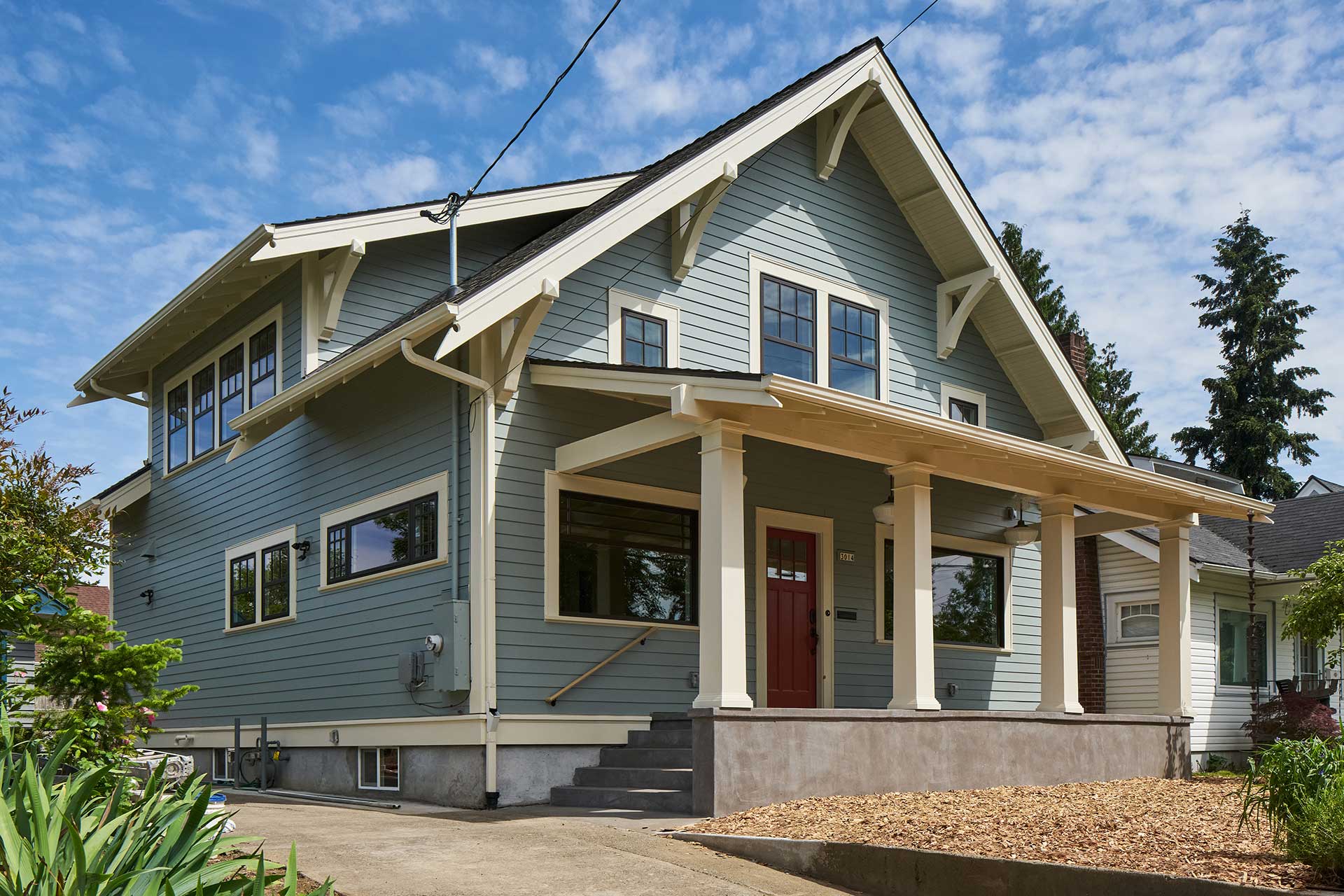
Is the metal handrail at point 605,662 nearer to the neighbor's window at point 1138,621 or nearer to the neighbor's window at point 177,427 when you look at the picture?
the neighbor's window at point 177,427

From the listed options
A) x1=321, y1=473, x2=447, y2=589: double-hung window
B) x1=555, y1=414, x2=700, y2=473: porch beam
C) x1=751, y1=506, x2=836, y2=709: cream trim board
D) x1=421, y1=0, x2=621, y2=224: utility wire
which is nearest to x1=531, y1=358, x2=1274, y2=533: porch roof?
x1=555, y1=414, x2=700, y2=473: porch beam

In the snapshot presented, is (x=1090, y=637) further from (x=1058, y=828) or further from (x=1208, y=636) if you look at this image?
(x=1058, y=828)

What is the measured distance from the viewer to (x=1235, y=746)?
20797 millimetres

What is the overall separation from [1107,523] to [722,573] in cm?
691

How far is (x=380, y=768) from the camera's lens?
41.0ft

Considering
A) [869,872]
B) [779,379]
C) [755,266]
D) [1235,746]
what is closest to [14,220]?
[755,266]

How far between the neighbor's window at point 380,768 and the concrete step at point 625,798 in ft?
6.36

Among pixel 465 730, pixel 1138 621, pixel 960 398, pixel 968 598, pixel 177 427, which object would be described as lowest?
pixel 465 730

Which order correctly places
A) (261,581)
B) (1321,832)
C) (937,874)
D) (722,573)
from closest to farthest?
(1321,832), (937,874), (722,573), (261,581)

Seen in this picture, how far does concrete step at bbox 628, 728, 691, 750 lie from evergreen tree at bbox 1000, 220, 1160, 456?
1877cm

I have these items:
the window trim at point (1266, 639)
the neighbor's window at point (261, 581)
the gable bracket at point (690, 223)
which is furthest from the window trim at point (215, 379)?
the window trim at point (1266, 639)

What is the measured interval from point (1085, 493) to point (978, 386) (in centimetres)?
307

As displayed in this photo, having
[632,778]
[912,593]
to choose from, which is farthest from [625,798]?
[912,593]

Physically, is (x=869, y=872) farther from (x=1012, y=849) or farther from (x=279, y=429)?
(x=279, y=429)
